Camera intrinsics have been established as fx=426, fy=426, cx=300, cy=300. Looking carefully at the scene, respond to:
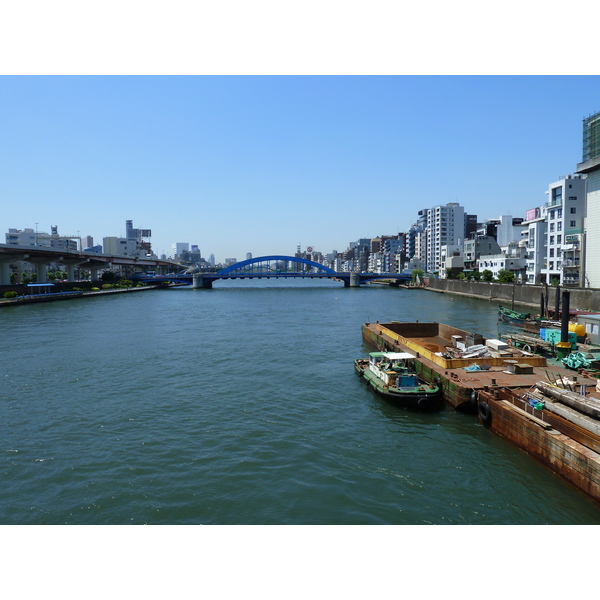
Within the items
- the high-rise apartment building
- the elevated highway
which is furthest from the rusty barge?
the elevated highway

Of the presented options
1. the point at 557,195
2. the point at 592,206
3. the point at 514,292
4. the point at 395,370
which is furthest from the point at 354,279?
the point at 395,370

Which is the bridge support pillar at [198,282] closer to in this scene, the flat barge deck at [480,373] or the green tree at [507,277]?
the green tree at [507,277]

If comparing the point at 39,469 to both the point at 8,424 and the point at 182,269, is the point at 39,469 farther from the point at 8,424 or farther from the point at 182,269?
the point at 182,269

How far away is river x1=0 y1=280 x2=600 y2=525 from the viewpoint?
9852 mm

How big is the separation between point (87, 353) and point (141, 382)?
9035 millimetres

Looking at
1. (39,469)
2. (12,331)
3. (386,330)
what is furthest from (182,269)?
(39,469)

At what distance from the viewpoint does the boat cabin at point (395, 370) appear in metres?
17.0

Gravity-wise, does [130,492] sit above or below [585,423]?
below

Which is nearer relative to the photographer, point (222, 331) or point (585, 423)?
point (585, 423)

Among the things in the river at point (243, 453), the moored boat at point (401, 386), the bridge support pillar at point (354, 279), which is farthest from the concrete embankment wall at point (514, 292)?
the river at point (243, 453)

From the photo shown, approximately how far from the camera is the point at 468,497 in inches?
411

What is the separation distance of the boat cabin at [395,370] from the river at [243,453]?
1032mm

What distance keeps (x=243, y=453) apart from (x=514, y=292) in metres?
51.1

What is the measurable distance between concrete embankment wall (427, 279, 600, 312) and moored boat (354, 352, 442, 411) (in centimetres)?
2439
